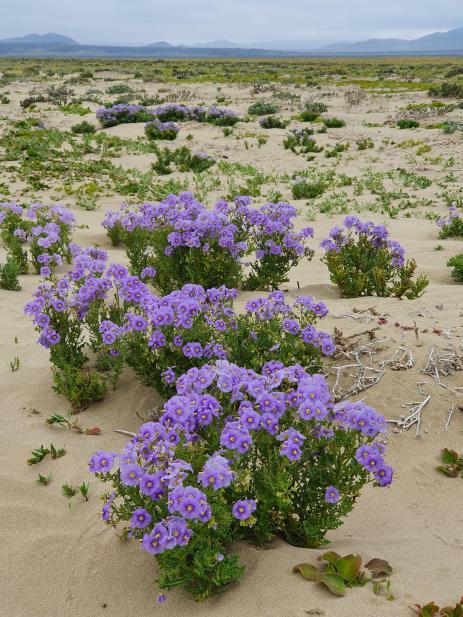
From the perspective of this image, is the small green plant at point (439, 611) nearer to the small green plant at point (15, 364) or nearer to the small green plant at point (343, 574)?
the small green plant at point (343, 574)

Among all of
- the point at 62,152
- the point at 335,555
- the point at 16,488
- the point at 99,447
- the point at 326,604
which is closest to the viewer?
the point at 326,604

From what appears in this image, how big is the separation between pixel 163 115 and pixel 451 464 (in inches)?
877

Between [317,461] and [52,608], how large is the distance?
1601 millimetres

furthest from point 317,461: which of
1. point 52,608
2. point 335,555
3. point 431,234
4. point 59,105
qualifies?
point 59,105

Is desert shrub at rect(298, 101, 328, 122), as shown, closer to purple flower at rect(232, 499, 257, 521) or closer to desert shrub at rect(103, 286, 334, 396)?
desert shrub at rect(103, 286, 334, 396)

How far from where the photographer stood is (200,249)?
21.2 feet

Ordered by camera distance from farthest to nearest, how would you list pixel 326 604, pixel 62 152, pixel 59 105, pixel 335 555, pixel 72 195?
pixel 59 105 < pixel 62 152 < pixel 72 195 < pixel 335 555 < pixel 326 604

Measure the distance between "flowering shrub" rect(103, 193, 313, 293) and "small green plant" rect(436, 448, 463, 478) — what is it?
310 centimetres

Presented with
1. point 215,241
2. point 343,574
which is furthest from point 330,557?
point 215,241

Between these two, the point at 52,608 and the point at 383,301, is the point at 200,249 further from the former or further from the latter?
the point at 52,608

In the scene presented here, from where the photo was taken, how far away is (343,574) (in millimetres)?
2801

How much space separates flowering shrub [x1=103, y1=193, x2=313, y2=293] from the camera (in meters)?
6.32

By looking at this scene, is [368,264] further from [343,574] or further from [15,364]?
[343,574]

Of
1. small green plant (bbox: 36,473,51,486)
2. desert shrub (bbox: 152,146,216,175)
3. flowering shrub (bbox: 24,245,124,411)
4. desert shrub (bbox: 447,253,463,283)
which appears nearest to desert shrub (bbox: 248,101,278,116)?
desert shrub (bbox: 152,146,216,175)
